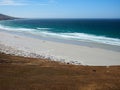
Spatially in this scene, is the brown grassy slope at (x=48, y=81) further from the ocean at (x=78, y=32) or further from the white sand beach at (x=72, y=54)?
the ocean at (x=78, y=32)

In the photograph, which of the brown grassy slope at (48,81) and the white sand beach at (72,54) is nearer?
the brown grassy slope at (48,81)

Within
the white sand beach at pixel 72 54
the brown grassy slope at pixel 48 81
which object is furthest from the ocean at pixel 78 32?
the brown grassy slope at pixel 48 81

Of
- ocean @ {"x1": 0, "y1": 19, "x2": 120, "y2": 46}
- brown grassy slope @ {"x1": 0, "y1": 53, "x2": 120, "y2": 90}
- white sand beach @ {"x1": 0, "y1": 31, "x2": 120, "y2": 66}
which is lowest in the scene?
ocean @ {"x1": 0, "y1": 19, "x2": 120, "y2": 46}

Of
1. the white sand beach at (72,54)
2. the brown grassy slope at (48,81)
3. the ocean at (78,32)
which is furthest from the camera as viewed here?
the ocean at (78,32)

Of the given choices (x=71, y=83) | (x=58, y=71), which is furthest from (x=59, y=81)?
(x=58, y=71)

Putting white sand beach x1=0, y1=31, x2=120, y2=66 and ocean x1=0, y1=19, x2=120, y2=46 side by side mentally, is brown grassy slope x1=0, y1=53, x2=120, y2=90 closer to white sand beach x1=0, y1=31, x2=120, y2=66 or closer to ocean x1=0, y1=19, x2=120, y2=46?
white sand beach x1=0, y1=31, x2=120, y2=66

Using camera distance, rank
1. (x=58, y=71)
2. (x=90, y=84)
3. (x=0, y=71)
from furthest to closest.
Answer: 1. (x=58, y=71)
2. (x=0, y=71)
3. (x=90, y=84)

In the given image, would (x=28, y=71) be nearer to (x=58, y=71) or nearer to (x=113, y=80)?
(x=58, y=71)

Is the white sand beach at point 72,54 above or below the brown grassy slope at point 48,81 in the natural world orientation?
below

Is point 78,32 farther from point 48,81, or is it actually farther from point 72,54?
point 48,81

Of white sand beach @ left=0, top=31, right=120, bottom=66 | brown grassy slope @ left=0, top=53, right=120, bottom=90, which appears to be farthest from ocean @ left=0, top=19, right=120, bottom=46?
brown grassy slope @ left=0, top=53, right=120, bottom=90

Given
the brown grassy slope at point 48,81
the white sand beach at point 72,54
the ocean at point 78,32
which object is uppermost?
the brown grassy slope at point 48,81
